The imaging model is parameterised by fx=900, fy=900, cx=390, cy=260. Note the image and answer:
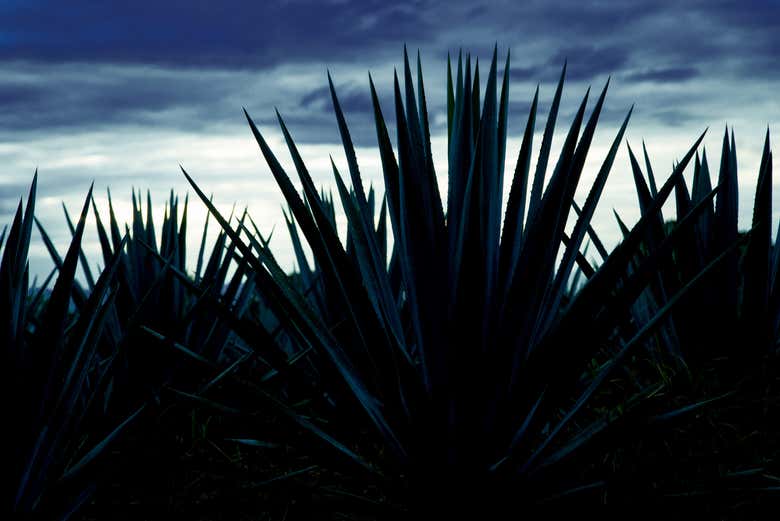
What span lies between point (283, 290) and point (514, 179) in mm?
700

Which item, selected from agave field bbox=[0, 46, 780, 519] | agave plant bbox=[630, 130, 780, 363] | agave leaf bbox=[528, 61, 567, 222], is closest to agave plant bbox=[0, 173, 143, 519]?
agave field bbox=[0, 46, 780, 519]

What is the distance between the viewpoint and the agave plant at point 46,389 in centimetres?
251

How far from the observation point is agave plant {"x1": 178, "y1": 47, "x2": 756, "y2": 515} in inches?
91.8

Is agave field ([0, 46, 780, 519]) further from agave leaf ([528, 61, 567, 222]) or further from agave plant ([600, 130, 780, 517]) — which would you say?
agave plant ([600, 130, 780, 517])

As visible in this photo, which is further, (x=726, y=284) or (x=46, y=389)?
(x=726, y=284)

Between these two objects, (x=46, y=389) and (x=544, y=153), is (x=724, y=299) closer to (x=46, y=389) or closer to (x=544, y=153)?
(x=544, y=153)

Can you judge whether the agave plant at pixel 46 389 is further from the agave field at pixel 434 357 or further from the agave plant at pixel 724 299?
the agave plant at pixel 724 299

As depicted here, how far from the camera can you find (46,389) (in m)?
2.53

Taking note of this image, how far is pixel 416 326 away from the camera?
2365 mm

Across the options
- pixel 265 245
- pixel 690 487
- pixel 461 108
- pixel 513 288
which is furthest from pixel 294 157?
pixel 690 487

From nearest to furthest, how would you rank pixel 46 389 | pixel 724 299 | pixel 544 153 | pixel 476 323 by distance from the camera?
pixel 476 323 → pixel 46 389 → pixel 544 153 → pixel 724 299

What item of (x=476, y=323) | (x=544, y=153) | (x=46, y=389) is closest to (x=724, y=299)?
(x=544, y=153)

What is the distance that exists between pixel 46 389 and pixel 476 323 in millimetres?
1226

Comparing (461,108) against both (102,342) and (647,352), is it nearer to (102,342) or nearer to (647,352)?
(647,352)
